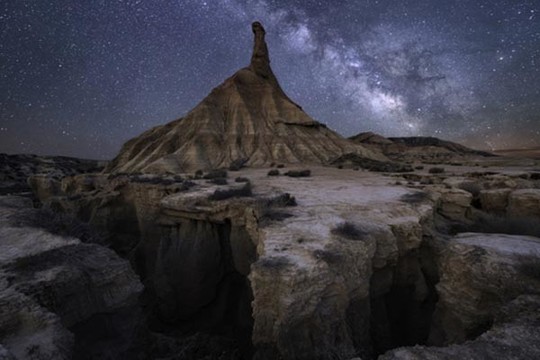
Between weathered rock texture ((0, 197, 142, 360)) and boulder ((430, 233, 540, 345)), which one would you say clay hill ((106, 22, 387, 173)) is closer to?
weathered rock texture ((0, 197, 142, 360))

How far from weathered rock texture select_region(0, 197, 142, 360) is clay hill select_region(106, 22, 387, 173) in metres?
20.2

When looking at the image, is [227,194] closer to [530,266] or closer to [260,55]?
[530,266]

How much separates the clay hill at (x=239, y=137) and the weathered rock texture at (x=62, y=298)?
66.1 ft

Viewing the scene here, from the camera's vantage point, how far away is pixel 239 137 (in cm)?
3281

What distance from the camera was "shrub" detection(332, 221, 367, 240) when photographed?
5.45 meters

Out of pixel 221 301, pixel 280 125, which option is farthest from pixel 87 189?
pixel 280 125

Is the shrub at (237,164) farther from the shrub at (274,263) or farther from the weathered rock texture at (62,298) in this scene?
the shrub at (274,263)

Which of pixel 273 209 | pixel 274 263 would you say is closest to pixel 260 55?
pixel 273 209

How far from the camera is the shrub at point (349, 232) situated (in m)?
5.45

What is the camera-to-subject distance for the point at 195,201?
28.7 ft

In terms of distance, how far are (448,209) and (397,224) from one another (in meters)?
4.27

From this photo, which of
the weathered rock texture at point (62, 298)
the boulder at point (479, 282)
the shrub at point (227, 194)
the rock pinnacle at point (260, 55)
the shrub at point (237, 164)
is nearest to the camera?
the weathered rock texture at point (62, 298)

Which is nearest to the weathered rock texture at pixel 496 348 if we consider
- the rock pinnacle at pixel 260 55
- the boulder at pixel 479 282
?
the boulder at pixel 479 282

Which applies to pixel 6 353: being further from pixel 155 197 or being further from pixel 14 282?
pixel 155 197
